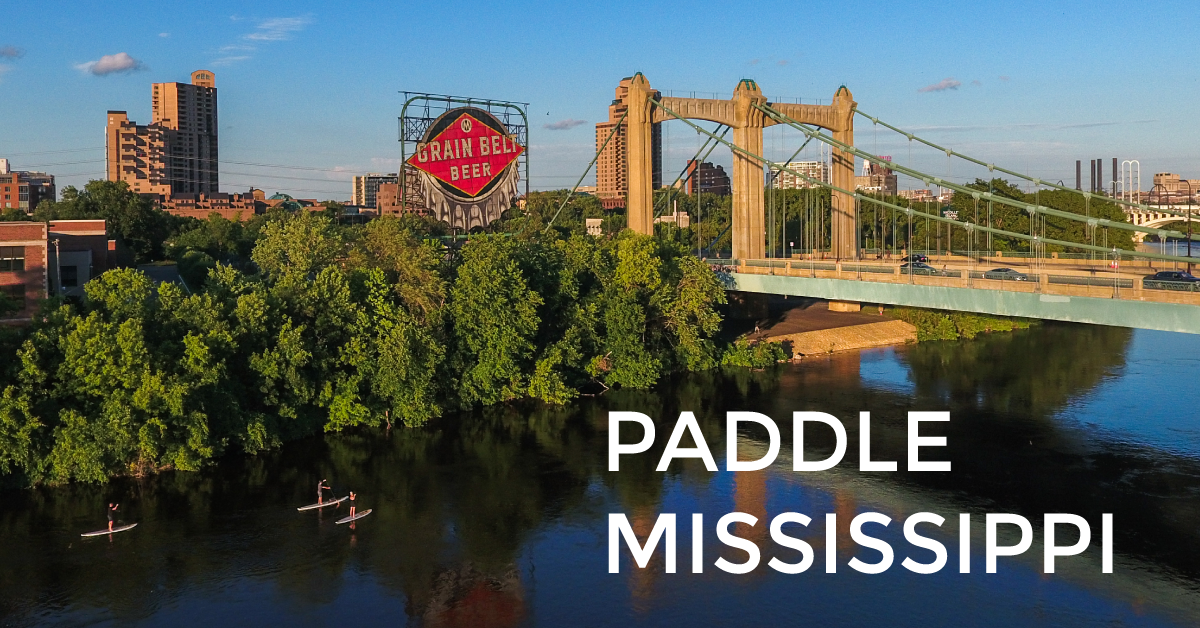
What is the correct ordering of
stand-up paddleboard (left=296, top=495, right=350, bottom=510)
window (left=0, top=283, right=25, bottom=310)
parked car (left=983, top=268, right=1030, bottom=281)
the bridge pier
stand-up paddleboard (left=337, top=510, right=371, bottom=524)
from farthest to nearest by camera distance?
the bridge pier, window (left=0, top=283, right=25, bottom=310), parked car (left=983, top=268, right=1030, bottom=281), stand-up paddleboard (left=296, top=495, right=350, bottom=510), stand-up paddleboard (left=337, top=510, right=371, bottom=524)

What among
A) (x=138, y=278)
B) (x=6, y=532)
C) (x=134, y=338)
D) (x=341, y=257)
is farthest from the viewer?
(x=341, y=257)

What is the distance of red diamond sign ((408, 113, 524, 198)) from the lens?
81750 millimetres

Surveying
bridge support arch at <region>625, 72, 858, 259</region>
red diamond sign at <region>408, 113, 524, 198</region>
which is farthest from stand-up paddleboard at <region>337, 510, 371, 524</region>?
red diamond sign at <region>408, 113, 524, 198</region>

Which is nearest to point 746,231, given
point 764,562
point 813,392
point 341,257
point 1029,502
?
point 813,392

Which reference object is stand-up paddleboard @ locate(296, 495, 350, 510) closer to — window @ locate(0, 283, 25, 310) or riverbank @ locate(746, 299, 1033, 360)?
window @ locate(0, 283, 25, 310)

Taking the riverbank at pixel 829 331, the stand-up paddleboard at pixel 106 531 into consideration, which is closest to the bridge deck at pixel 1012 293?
the riverbank at pixel 829 331

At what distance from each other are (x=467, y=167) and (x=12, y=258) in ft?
120

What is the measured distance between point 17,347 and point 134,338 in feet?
17.8

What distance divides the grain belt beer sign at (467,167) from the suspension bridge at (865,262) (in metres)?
14.2

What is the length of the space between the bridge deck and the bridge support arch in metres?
9.94

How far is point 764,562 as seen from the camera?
114ft

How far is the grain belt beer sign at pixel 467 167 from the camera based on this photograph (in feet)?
268

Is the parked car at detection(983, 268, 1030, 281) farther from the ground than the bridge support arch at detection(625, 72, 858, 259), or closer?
closer

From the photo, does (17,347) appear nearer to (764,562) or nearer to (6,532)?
(6,532)
